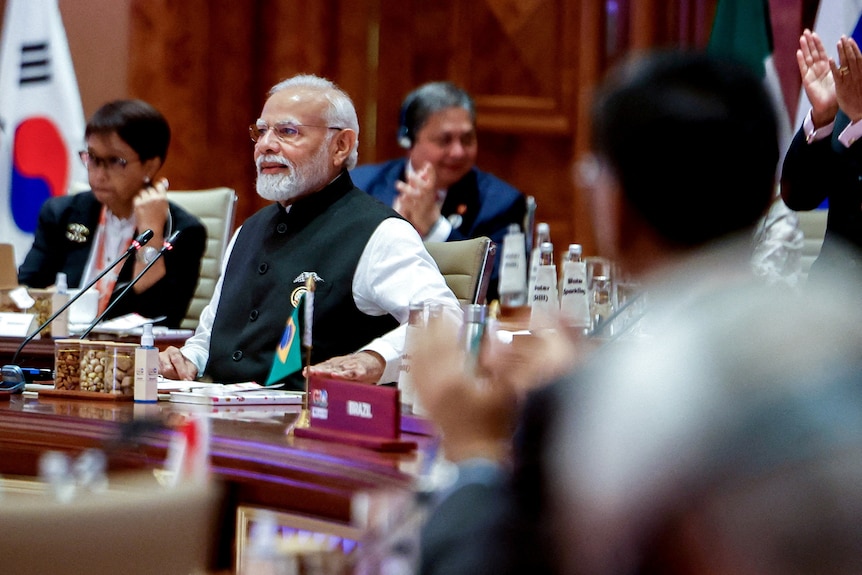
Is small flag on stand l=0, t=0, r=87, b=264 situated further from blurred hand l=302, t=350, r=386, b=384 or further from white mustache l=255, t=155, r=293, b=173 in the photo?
blurred hand l=302, t=350, r=386, b=384

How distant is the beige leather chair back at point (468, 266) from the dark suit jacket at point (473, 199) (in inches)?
48.3

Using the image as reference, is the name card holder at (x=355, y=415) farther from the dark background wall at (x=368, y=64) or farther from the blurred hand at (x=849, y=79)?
the dark background wall at (x=368, y=64)

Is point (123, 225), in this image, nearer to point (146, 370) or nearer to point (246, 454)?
point (146, 370)

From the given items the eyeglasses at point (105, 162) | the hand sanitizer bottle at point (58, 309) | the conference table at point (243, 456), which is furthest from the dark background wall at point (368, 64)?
the conference table at point (243, 456)

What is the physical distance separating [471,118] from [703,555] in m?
3.67

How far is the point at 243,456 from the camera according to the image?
68.6 inches

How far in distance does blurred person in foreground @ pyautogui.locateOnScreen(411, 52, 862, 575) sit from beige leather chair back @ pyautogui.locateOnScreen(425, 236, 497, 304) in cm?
181

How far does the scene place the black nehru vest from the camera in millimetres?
2840

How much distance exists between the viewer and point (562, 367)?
3.47 ft

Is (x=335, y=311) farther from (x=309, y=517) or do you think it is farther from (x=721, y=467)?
(x=721, y=467)

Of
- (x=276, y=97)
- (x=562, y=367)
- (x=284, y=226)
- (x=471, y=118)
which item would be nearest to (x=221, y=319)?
(x=284, y=226)

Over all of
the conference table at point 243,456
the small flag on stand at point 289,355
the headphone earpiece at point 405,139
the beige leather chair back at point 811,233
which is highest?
the headphone earpiece at point 405,139

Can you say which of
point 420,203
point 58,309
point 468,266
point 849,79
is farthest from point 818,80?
point 58,309

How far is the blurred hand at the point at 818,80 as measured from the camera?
2.87 metres
